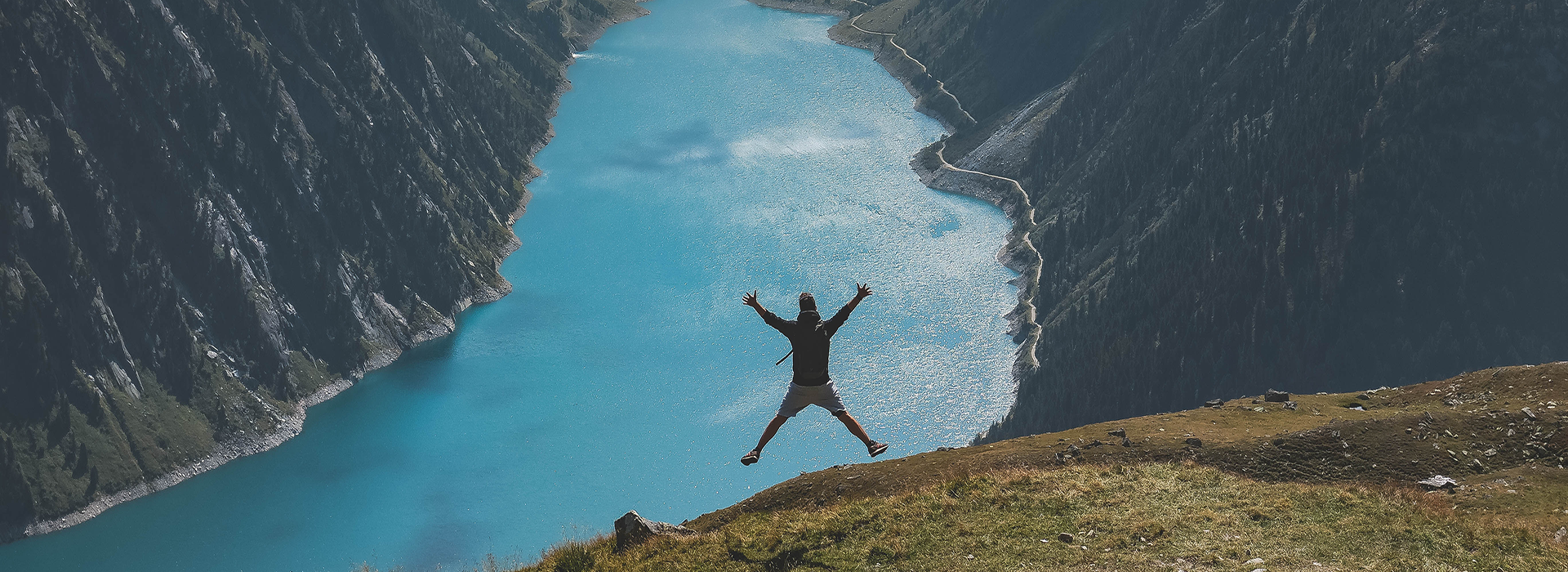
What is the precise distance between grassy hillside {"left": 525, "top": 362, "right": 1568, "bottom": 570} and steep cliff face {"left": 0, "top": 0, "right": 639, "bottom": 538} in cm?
12596

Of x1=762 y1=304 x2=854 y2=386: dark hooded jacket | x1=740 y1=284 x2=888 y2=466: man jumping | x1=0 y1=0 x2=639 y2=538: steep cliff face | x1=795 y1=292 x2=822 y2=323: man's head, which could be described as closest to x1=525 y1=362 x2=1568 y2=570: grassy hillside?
x1=740 y1=284 x2=888 y2=466: man jumping

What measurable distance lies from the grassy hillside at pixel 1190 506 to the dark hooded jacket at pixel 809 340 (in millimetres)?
4098

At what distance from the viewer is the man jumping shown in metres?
36.6

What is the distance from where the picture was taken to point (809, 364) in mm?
37688

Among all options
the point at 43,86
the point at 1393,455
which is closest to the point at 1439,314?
the point at 1393,455

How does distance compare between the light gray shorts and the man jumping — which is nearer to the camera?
the man jumping

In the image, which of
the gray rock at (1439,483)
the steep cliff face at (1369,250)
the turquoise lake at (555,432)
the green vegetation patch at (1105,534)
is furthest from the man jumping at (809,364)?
the steep cliff face at (1369,250)

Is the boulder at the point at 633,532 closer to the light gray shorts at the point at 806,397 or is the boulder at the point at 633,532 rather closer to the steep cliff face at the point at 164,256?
the light gray shorts at the point at 806,397

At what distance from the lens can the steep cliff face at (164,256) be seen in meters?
148

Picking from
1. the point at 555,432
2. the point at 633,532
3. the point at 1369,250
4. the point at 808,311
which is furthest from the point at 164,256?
the point at 808,311

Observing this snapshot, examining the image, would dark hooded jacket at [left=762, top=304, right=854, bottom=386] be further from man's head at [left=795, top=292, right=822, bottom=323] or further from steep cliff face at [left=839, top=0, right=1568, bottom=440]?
steep cliff face at [left=839, top=0, right=1568, bottom=440]

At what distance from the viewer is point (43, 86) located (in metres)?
155

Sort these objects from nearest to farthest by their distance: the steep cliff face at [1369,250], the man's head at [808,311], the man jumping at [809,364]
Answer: the man's head at [808,311] → the man jumping at [809,364] → the steep cliff face at [1369,250]

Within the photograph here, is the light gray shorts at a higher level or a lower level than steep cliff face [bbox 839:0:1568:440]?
higher
